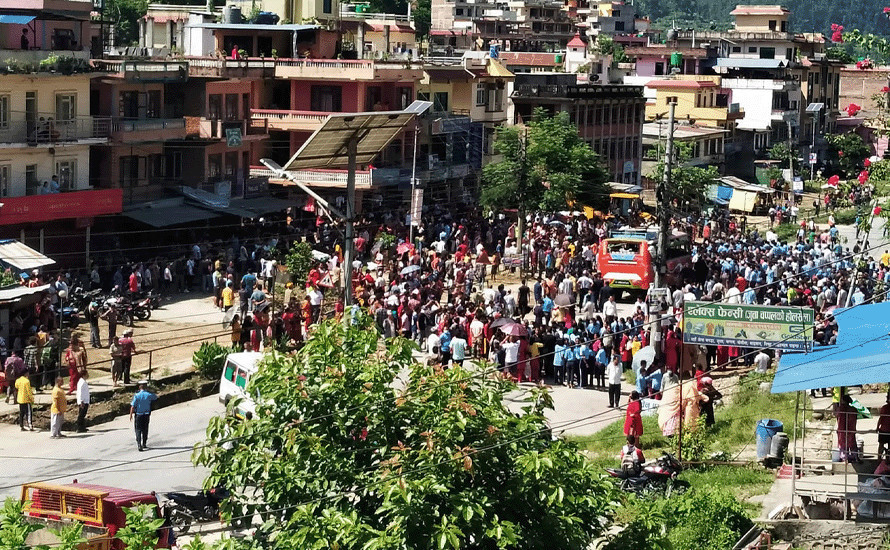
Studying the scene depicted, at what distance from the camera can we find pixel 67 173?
46188 millimetres

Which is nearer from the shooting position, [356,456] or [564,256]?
[356,456]

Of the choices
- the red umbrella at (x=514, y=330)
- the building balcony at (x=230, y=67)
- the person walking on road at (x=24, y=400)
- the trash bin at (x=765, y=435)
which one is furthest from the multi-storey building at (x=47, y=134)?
the trash bin at (x=765, y=435)

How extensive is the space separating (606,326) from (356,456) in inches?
790

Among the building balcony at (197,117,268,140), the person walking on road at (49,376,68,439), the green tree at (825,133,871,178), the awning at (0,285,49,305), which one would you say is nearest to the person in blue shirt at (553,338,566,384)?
the person walking on road at (49,376,68,439)

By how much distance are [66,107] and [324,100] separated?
14640 millimetres

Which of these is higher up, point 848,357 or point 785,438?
point 848,357

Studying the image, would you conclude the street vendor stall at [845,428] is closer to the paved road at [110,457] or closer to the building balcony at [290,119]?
the paved road at [110,457]

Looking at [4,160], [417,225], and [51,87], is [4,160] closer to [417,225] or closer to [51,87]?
[51,87]

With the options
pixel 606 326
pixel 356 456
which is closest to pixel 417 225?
pixel 606 326

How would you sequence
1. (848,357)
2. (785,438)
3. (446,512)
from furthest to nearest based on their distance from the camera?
(785,438) < (848,357) < (446,512)

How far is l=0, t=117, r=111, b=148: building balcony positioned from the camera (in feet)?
144

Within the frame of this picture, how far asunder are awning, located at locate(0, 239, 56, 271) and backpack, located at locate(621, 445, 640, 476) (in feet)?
60.5

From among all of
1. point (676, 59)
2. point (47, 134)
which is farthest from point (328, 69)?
point (676, 59)

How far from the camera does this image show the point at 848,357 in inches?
802
